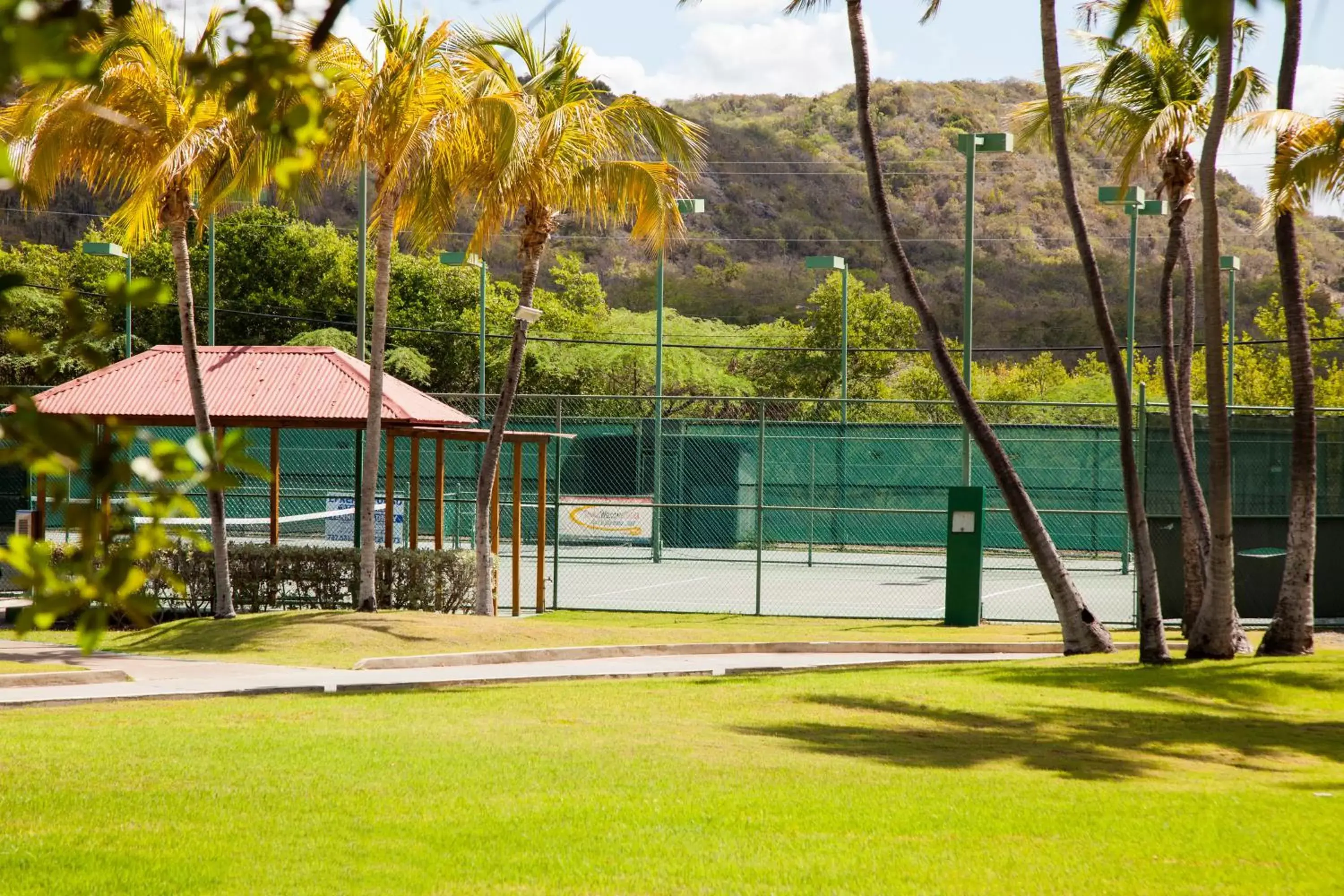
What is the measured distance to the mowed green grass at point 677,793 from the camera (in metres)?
6.33

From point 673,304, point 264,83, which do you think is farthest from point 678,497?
point 673,304

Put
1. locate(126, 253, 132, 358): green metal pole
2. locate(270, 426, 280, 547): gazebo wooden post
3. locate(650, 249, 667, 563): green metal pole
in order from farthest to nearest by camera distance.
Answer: locate(650, 249, 667, 563): green metal pole, locate(270, 426, 280, 547): gazebo wooden post, locate(126, 253, 132, 358): green metal pole

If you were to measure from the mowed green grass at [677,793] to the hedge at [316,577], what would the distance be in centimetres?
677

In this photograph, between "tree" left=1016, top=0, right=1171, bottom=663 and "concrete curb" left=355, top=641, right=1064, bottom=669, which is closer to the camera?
"concrete curb" left=355, top=641, right=1064, bottom=669

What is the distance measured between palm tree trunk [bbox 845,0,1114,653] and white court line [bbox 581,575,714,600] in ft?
34.0

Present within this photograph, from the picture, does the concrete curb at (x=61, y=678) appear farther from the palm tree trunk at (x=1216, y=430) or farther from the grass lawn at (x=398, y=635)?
the palm tree trunk at (x=1216, y=430)

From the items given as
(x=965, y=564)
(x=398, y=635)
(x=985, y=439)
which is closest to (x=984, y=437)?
(x=985, y=439)

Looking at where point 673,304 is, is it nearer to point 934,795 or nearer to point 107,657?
point 107,657

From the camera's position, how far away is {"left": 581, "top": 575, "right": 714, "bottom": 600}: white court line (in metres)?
25.6

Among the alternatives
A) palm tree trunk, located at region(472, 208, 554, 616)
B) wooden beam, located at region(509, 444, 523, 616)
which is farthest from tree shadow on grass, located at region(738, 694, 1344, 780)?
wooden beam, located at region(509, 444, 523, 616)

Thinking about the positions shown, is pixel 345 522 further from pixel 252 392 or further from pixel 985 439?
pixel 985 439

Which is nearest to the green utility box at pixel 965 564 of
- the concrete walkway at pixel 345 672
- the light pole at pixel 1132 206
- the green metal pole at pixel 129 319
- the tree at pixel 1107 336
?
the light pole at pixel 1132 206

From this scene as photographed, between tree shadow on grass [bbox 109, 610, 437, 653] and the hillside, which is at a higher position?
the hillside

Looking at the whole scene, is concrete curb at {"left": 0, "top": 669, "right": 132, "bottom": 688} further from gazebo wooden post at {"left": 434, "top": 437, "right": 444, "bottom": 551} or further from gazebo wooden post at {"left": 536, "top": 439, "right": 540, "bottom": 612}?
gazebo wooden post at {"left": 536, "top": 439, "right": 540, "bottom": 612}
